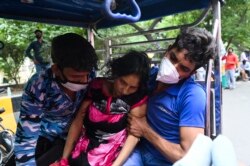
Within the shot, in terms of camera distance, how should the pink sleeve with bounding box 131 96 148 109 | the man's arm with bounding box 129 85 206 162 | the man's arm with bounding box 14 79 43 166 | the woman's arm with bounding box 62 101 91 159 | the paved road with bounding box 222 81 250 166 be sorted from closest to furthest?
the man's arm with bounding box 129 85 206 162 < the man's arm with bounding box 14 79 43 166 < the pink sleeve with bounding box 131 96 148 109 < the woman's arm with bounding box 62 101 91 159 < the paved road with bounding box 222 81 250 166

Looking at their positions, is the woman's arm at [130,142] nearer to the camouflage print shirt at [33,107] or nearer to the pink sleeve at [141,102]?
the pink sleeve at [141,102]

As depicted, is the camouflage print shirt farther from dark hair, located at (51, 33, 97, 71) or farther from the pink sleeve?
the pink sleeve

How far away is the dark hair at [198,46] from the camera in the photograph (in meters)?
1.90

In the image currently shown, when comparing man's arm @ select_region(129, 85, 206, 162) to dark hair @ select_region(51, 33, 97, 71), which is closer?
man's arm @ select_region(129, 85, 206, 162)

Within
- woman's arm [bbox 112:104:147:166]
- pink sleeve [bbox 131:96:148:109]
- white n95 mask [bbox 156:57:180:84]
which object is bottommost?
woman's arm [bbox 112:104:147:166]

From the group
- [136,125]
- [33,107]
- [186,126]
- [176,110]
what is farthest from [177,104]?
[33,107]

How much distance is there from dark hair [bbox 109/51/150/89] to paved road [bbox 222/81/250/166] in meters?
2.42

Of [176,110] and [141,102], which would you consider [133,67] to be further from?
[176,110]

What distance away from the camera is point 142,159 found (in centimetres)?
220

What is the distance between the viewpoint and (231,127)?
630cm

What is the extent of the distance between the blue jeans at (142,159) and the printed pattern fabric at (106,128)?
0.38ft

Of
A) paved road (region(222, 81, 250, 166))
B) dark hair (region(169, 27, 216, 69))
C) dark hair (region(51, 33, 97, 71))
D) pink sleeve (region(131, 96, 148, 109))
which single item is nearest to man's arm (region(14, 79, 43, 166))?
dark hair (region(51, 33, 97, 71))

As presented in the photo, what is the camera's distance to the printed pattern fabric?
2.06m

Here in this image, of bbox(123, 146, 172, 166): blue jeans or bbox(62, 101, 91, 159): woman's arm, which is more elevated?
bbox(62, 101, 91, 159): woman's arm
